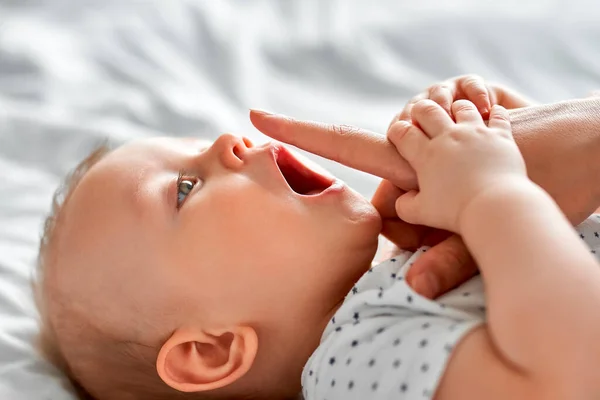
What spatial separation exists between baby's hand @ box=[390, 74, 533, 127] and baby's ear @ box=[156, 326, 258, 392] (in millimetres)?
343

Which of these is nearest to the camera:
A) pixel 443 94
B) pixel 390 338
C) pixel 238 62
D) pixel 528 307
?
pixel 528 307

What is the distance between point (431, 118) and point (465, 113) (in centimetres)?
4

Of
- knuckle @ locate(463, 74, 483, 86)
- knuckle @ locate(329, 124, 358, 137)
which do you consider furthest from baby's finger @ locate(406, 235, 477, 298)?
knuckle @ locate(463, 74, 483, 86)

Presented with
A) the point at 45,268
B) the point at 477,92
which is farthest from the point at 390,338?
the point at 45,268

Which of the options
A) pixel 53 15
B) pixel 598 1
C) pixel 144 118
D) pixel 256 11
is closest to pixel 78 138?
pixel 144 118

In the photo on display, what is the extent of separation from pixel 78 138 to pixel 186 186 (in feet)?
2.00

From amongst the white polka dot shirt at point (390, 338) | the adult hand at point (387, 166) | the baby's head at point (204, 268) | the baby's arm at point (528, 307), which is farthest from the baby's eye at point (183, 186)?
the baby's arm at point (528, 307)

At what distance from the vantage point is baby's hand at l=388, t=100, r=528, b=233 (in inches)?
35.2

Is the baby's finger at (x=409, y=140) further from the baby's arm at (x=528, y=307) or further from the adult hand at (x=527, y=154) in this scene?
the baby's arm at (x=528, y=307)

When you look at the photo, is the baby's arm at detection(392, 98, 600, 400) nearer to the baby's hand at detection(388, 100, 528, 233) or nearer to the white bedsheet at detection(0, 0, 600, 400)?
the baby's hand at detection(388, 100, 528, 233)

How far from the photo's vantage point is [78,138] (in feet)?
5.34

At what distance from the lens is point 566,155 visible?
1.01 meters

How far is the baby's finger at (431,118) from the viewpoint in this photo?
38.3 inches

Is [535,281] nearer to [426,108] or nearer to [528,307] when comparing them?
[528,307]
